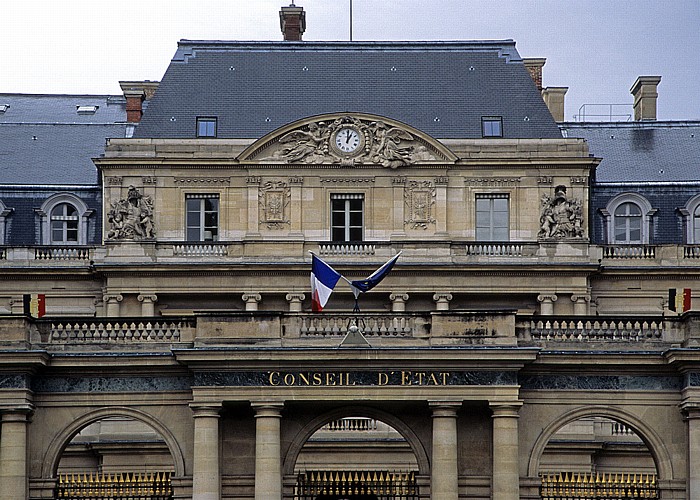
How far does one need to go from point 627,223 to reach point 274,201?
12.7m

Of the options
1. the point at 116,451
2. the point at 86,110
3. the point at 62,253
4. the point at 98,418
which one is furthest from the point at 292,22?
the point at 98,418

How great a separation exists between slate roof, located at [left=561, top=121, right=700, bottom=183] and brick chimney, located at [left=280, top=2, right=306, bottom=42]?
11382 mm

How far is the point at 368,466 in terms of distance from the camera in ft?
201

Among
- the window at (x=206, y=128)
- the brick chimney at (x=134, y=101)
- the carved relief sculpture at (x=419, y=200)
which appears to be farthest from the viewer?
the brick chimney at (x=134, y=101)

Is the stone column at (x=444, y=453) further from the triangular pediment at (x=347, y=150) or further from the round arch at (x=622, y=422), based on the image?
the triangular pediment at (x=347, y=150)

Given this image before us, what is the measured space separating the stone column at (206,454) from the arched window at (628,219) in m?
23.0

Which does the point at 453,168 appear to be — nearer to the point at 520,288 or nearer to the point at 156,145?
the point at 520,288

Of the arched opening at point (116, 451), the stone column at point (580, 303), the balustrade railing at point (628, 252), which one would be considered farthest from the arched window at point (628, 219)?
the arched opening at point (116, 451)

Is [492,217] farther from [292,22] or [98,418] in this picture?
[98,418]

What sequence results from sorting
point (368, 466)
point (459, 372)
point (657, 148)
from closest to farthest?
point (459, 372)
point (368, 466)
point (657, 148)

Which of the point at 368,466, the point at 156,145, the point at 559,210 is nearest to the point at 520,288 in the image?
the point at 559,210

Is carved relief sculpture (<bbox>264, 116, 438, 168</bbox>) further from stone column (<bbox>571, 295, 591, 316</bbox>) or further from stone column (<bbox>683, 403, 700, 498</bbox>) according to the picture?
stone column (<bbox>683, 403, 700, 498</bbox>)

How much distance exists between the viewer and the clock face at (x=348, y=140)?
63.9m

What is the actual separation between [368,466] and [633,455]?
8794mm
